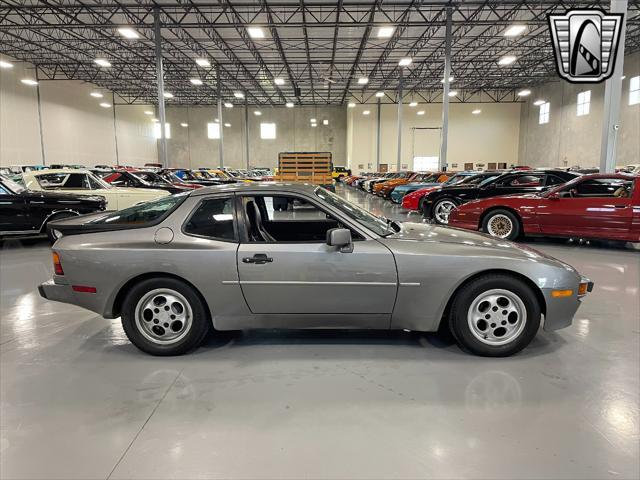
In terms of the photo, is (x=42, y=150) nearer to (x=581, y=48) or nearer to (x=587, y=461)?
(x=581, y=48)

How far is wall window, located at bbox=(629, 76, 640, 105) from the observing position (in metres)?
23.6

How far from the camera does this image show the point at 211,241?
3377 millimetres

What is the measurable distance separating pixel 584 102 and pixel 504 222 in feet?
87.4

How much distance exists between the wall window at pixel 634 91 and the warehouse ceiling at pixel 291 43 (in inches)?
77.6

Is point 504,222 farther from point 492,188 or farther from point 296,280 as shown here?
point 296,280

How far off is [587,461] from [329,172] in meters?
15.0

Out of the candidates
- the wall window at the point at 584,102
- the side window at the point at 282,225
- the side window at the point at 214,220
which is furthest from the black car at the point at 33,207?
the wall window at the point at 584,102

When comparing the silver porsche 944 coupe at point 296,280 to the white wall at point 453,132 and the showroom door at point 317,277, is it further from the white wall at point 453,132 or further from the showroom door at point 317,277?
the white wall at point 453,132

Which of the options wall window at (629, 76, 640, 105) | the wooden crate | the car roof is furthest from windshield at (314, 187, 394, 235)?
wall window at (629, 76, 640, 105)

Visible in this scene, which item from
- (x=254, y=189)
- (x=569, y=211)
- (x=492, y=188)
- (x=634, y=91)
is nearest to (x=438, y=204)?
(x=492, y=188)

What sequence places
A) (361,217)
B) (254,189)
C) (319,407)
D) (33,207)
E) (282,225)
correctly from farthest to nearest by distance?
(33,207) < (282,225) < (361,217) < (254,189) < (319,407)

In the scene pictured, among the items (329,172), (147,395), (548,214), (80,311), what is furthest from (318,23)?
(147,395)

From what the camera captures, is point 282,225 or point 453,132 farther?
point 453,132

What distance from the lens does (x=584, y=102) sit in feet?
95.2
